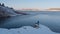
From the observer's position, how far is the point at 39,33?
15.3m

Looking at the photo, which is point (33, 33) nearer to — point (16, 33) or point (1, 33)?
point (16, 33)

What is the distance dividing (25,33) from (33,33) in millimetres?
950

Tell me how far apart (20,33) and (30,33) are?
1159 millimetres

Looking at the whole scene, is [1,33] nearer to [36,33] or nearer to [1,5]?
[36,33]

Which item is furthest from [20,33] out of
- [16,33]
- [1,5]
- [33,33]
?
[1,5]

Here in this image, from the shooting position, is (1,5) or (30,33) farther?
(1,5)

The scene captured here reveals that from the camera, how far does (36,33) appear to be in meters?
15.3

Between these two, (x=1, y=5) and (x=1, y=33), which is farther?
(x=1, y=5)

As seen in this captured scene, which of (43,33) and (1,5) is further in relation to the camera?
(1,5)

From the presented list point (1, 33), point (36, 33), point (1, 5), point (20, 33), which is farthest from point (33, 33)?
point (1, 5)

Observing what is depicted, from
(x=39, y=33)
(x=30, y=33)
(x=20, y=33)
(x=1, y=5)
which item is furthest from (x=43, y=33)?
(x=1, y=5)

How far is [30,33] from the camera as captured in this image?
15008mm

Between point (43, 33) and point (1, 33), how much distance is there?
4899 mm

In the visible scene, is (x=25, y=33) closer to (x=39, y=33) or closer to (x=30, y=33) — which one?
(x=30, y=33)
